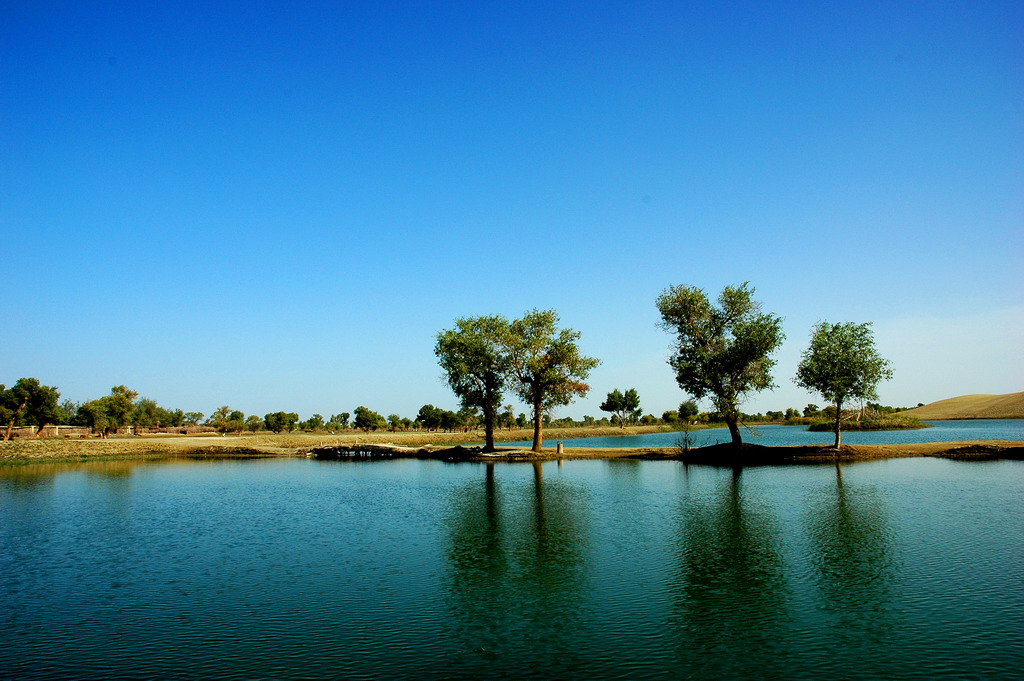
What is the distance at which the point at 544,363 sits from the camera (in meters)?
71.7

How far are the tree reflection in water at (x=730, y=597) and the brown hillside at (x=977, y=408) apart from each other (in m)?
175

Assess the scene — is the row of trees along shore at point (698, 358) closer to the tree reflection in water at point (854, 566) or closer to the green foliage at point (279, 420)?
the tree reflection in water at point (854, 566)

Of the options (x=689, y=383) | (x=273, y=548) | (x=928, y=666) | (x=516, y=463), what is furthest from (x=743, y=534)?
(x=516, y=463)

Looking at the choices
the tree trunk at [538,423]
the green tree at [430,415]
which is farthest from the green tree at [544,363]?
the green tree at [430,415]

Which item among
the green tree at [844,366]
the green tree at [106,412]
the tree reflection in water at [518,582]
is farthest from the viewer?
the green tree at [106,412]

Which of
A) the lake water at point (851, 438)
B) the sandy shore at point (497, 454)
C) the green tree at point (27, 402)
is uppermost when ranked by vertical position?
the green tree at point (27, 402)

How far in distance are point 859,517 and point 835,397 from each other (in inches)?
1295

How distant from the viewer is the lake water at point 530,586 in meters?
14.1

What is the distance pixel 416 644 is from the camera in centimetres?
1515

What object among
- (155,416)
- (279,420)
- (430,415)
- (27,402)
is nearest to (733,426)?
(430,415)

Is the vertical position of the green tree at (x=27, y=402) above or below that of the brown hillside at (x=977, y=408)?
above

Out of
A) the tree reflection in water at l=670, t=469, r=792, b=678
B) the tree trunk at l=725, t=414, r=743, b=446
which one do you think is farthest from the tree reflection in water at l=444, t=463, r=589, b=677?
the tree trunk at l=725, t=414, r=743, b=446

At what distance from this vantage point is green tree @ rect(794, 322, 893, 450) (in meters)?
58.0

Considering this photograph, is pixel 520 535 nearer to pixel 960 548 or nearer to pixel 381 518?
pixel 381 518
